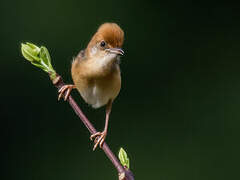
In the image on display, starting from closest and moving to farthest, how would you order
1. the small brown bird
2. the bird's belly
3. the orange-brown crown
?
the orange-brown crown, the small brown bird, the bird's belly

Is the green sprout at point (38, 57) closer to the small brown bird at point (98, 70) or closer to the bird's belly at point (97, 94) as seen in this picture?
the small brown bird at point (98, 70)

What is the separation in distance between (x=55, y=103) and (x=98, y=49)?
3.18m

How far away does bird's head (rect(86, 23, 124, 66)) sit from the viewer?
266cm

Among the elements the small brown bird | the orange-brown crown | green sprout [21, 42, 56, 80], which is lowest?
the small brown bird

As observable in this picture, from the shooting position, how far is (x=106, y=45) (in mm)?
2768

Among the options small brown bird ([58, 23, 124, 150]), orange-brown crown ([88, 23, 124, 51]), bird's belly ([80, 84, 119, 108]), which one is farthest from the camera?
bird's belly ([80, 84, 119, 108])

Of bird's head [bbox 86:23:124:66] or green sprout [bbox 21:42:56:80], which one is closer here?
green sprout [bbox 21:42:56:80]

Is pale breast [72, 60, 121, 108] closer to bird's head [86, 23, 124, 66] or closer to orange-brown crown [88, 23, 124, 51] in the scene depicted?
bird's head [86, 23, 124, 66]

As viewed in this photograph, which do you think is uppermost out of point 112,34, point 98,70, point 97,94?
point 112,34

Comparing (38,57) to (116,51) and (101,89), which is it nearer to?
(116,51)

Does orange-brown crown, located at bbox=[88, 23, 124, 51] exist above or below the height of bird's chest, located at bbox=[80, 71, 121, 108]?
above

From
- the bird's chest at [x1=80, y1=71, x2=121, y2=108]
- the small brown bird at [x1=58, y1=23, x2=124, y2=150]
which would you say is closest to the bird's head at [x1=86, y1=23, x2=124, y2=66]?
the small brown bird at [x1=58, y1=23, x2=124, y2=150]

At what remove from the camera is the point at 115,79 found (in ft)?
9.59

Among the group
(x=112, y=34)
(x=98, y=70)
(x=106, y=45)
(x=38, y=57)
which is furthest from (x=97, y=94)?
(x=38, y=57)
